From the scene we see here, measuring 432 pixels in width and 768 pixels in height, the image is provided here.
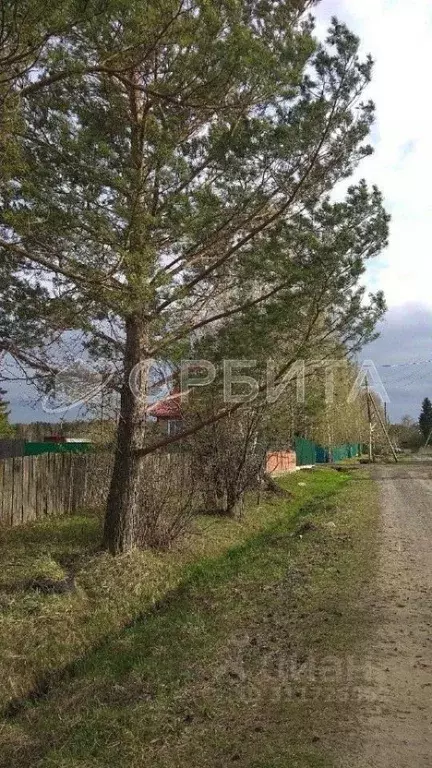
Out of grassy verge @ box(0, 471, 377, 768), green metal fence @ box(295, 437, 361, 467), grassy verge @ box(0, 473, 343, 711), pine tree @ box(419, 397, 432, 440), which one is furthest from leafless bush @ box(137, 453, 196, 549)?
pine tree @ box(419, 397, 432, 440)

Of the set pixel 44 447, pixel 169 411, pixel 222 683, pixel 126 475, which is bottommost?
pixel 222 683

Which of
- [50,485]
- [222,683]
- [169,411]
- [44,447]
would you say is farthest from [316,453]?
[222,683]

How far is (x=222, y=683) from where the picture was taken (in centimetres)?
536

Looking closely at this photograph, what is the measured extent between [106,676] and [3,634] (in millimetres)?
1694

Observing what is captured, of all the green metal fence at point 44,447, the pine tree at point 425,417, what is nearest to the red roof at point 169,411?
the green metal fence at point 44,447

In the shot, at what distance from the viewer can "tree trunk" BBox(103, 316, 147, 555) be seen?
1075 cm

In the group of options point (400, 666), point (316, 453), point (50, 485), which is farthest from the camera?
point (316, 453)

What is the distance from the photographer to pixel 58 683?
22.3 feet

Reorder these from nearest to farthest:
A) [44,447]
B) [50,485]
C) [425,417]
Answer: [50,485] → [44,447] → [425,417]

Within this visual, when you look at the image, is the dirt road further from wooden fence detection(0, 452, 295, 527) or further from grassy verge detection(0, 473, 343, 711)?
wooden fence detection(0, 452, 295, 527)

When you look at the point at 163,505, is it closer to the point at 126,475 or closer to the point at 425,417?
the point at 126,475

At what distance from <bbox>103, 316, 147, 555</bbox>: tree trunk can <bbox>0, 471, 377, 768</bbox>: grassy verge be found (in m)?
1.42

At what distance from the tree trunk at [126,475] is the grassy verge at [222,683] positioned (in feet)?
4.65

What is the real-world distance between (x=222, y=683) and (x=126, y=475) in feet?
18.8
